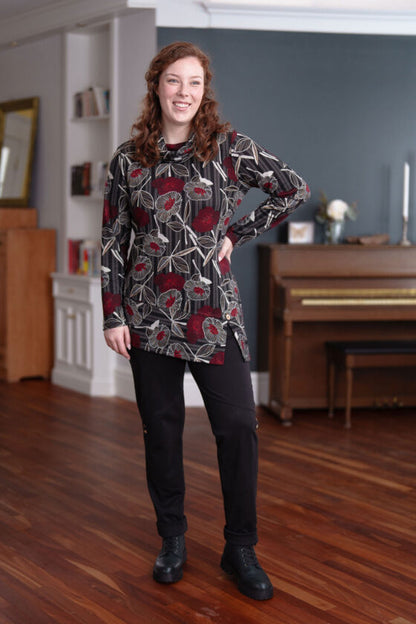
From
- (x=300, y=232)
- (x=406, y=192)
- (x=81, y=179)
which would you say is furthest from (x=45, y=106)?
(x=406, y=192)

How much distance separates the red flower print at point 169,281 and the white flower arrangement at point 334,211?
2.91m

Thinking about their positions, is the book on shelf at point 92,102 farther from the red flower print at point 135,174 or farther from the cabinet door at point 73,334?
the red flower print at point 135,174

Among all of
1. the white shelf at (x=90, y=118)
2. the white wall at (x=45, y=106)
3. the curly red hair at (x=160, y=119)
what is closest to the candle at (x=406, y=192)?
the white shelf at (x=90, y=118)

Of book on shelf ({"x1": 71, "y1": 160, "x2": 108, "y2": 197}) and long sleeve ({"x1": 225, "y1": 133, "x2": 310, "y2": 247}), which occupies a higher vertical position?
book on shelf ({"x1": 71, "y1": 160, "x2": 108, "y2": 197})

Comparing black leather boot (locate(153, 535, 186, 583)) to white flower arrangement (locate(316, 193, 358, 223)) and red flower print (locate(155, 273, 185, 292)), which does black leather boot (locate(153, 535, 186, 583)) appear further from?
white flower arrangement (locate(316, 193, 358, 223))

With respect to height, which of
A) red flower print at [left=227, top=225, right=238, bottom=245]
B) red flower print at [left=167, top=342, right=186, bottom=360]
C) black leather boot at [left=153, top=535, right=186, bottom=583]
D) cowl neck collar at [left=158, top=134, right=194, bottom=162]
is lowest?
black leather boot at [left=153, top=535, right=186, bottom=583]

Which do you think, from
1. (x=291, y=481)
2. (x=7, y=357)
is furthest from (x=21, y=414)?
(x=291, y=481)

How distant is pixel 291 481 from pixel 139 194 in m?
1.77

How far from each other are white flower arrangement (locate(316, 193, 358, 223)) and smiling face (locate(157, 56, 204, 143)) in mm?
2873

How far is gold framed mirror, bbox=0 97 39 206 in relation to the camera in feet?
20.8

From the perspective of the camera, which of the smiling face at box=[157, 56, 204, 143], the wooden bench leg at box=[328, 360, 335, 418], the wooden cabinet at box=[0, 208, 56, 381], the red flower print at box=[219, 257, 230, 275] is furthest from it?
the wooden cabinet at box=[0, 208, 56, 381]

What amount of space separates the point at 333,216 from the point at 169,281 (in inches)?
115

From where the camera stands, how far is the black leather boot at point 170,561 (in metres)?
2.55

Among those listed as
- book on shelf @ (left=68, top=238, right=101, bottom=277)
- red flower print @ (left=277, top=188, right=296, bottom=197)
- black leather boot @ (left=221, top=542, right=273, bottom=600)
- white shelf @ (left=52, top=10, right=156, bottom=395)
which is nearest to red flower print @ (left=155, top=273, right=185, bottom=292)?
red flower print @ (left=277, top=188, right=296, bottom=197)
